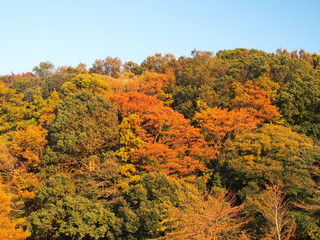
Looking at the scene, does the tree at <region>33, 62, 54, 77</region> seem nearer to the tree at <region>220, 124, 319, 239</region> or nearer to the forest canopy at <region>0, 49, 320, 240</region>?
the forest canopy at <region>0, 49, 320, 240</region>

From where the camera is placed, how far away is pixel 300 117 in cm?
2639

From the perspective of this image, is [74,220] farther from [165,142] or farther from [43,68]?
[43,68]

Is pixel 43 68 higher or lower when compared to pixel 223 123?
higher

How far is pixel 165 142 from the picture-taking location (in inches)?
936

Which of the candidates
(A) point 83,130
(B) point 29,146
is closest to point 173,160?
(A) point 83,130

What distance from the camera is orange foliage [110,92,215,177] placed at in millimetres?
21312

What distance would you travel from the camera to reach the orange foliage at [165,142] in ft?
69.9

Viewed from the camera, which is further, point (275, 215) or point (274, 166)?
point (274, 166)

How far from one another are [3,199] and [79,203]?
3.94 meters

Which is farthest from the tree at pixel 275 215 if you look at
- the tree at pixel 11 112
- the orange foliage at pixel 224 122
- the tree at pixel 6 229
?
the tree at pixel 11 112

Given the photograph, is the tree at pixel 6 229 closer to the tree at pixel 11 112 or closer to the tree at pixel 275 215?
the tree at pixel 275 215

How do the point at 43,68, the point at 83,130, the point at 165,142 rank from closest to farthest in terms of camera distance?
the point at 83,130, the point at 165,142, the point at 43,68

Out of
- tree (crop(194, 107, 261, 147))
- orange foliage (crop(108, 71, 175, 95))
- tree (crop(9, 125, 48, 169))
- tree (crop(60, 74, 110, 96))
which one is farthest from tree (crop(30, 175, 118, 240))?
orange foliage (crop(108, 71, 175, 95))

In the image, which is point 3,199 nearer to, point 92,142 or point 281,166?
point 92,142
